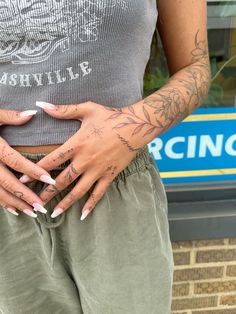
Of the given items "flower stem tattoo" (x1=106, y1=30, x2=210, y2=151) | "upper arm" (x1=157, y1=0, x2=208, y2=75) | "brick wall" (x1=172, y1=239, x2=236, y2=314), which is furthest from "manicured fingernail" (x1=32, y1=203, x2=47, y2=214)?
"brick wall" (x1=172, y1=239, x2=236, y2=314)

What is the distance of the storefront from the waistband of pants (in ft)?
1.94

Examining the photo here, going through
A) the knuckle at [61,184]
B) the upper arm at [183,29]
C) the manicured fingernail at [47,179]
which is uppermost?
the upper arm at [183,29]

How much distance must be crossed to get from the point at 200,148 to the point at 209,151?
37 mm

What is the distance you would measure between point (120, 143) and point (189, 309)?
1207 mm

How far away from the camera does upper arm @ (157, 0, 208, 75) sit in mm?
926

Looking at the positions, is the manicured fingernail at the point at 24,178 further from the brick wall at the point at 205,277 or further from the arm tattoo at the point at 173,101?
the brick wall at the point at 205,277

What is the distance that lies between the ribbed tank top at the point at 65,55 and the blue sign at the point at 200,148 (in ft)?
2.24

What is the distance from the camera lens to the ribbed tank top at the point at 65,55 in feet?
2.57

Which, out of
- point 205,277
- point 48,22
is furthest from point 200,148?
point 48,22

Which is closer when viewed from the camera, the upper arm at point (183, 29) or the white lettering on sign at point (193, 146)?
the upper arm at point (183, 29)

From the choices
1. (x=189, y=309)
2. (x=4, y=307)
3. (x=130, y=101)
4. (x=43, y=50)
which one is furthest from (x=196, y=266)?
(x=43, y=50)

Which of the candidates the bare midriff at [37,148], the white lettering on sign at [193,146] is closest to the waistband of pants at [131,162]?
the bare midriff at [37,148]

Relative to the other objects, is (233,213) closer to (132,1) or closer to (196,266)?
(196,266)

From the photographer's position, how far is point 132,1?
31.5 inches
